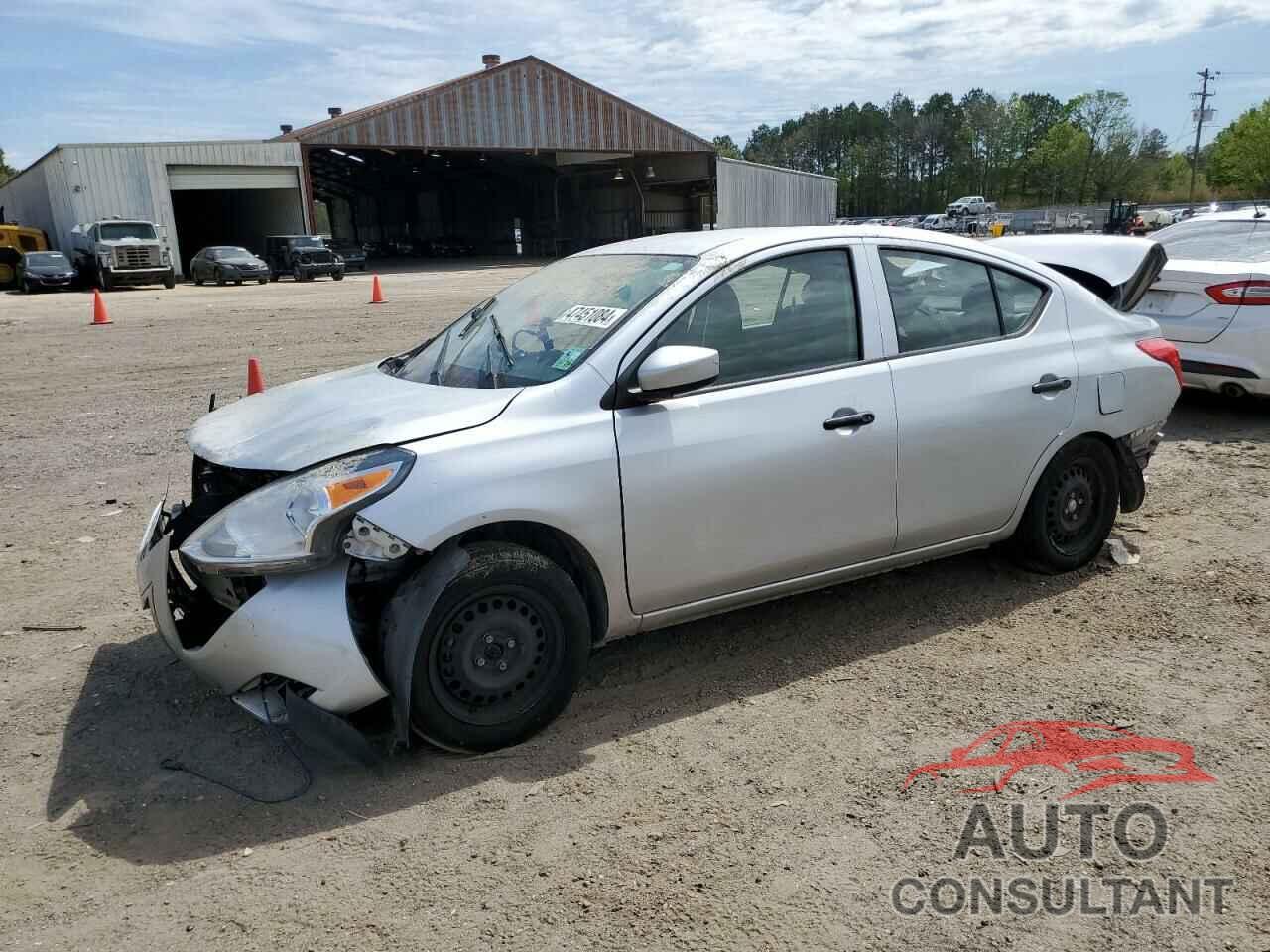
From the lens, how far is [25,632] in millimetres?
4570

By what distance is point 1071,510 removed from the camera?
16.2ft

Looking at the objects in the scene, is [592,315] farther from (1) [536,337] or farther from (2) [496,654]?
(2) [496,654]

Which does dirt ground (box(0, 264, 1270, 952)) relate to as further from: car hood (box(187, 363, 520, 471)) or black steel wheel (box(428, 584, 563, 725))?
car hood (box(187, 363, 520, 471))

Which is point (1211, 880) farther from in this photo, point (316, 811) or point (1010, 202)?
point (1010, 202)

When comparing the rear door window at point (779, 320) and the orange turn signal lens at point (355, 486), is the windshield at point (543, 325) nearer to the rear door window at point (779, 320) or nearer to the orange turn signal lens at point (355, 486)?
the rear door window at point (779, 320)

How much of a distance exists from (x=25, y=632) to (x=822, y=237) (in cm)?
403

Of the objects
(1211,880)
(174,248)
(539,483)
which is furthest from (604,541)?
(174,248)

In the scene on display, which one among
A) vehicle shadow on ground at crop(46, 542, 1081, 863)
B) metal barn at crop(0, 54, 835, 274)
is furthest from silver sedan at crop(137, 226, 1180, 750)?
metal barn at crop(0, 54, 835, 274)

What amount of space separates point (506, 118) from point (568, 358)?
144ft

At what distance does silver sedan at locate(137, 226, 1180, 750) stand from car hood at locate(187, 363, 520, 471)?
0.02m

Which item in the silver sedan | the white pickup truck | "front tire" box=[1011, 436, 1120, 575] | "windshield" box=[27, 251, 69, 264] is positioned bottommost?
"front tire" box=[1011, 436, 1120, 575]

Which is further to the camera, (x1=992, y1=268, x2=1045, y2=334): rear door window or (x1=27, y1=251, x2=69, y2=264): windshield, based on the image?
(x1=27, y1=251, x2=69, y2=264): windshield

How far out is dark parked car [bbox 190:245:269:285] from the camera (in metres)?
33.4

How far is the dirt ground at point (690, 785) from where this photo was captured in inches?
105
